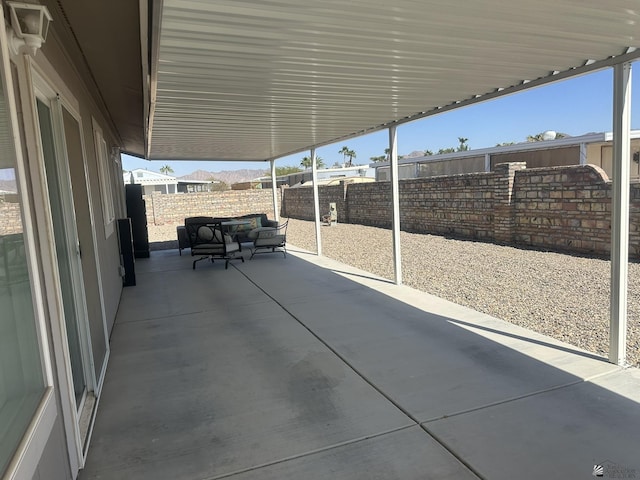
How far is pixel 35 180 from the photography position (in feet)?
7.12

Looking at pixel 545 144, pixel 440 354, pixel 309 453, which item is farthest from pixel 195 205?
pixel 309 453

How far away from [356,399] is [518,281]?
454 cm

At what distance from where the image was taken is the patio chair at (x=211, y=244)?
8609mm

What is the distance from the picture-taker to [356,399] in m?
3.13

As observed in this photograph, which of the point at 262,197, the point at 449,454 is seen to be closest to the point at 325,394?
the point at 449,454

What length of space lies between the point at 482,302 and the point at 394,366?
2488mm

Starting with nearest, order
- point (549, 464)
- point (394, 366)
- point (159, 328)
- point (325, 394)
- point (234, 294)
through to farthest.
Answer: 1. point (549, 464)
2. point (325, 394)
3. point (394, 366)
4. point (159, 328)
5. point (234, 294)

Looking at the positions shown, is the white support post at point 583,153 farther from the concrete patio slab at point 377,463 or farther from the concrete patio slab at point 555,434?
the concrete patio slab at point 377,463

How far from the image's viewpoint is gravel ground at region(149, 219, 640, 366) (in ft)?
15.2

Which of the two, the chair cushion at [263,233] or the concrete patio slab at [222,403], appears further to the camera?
the chair cushion at [263,233]

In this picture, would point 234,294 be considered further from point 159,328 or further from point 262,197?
point 262,197

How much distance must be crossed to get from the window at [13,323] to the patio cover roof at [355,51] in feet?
4.12

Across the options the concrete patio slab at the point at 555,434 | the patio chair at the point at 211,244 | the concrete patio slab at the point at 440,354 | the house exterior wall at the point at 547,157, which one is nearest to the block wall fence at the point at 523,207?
the house exterior wall at the point at 547,157

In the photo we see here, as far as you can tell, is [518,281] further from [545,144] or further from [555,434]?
[545,144]
